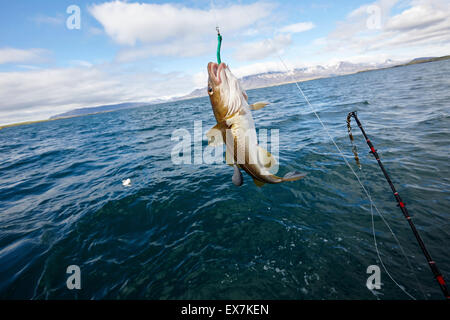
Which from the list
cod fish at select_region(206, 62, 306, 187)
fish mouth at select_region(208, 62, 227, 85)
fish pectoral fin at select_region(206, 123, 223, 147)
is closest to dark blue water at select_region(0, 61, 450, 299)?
cod fish at select_region(206, 62, 306, 187)

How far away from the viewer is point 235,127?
355 centimetres

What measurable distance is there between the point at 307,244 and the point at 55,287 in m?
5.57

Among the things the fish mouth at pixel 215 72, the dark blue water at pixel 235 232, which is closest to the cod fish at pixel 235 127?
the fish mouth at pixel 215 72

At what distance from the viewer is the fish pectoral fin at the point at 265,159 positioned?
371 centimetres

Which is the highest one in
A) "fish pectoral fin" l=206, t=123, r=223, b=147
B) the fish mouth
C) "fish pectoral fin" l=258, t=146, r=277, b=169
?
the fish mouth

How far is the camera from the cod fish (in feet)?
10.9

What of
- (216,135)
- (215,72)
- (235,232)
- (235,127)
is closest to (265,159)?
(235,127)

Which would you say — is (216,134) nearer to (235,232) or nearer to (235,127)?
(235,127)

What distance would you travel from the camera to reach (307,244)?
4238mm

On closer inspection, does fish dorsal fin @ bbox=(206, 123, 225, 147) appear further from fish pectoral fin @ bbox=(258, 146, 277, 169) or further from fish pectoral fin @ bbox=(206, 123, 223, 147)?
fish pectoral fin @ bbox=(258, 146, 277, 169)

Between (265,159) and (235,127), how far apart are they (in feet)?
2.93

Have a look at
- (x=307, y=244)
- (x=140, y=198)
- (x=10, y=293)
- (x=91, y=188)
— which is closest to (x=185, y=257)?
(x=307, y=244)
